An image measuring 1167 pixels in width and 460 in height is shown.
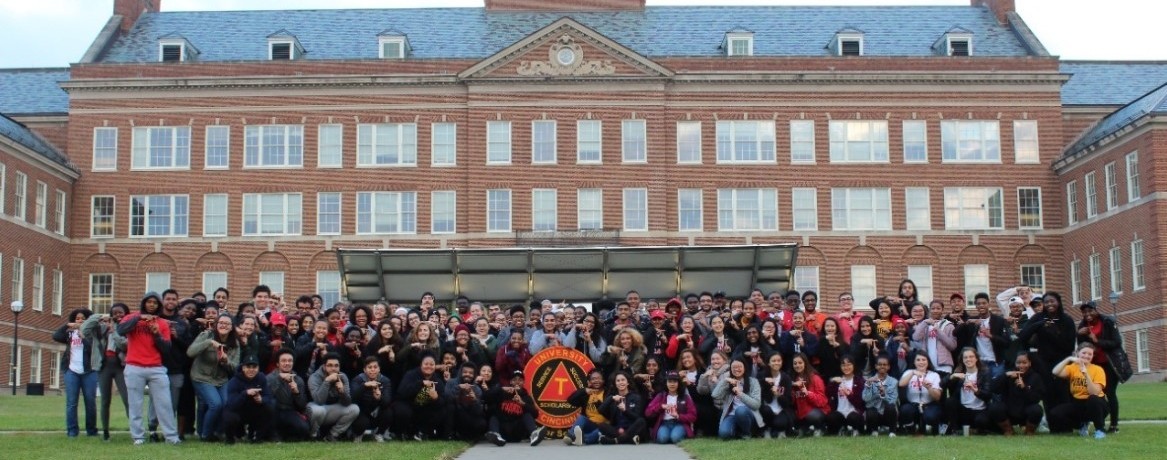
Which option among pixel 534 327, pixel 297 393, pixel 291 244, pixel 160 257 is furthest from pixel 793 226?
pixel 297 393

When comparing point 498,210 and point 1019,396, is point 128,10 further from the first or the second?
point 1019,396

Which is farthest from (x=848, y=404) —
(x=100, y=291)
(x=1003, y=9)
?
(x=1003, y=9)

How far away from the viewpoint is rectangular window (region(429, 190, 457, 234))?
5347cm

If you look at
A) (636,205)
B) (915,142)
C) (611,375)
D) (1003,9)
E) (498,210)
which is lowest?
(611,375)

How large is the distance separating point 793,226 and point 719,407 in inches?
1374

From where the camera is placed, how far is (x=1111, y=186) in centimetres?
4997

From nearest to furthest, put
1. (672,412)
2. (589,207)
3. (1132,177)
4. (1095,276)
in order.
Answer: (672,412) < (1132,177) < (1095,276) < (589,207)

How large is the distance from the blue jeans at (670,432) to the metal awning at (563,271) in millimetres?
7947

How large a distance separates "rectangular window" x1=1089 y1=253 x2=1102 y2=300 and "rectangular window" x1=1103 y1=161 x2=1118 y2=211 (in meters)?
2.00

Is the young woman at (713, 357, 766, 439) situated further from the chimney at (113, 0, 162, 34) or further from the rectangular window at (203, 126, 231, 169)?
the chimney at (113, 0, 162, 34)

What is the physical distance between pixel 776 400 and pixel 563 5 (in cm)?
4211

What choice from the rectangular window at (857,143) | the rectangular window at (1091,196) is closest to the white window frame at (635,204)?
the rectangular window at (857,143)

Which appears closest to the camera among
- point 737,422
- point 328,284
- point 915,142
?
point 737,422

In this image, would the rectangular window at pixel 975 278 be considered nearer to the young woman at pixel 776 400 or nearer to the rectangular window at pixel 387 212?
the rectangular window at pixel 387 212
